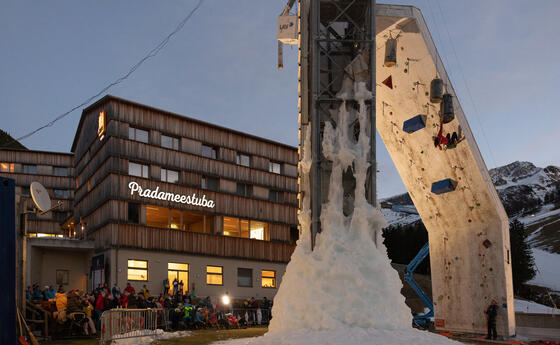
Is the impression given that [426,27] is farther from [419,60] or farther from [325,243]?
[325,243]

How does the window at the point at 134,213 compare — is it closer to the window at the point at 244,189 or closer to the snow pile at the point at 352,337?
the window at the point at 244,189

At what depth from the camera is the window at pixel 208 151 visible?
114 ft

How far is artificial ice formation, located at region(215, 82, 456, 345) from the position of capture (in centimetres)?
986

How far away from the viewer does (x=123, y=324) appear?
14.3 metres

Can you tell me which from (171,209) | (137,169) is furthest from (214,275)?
(137,169)

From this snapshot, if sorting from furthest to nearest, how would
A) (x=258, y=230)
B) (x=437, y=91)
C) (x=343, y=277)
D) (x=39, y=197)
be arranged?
(x=258, y=230) → (x=437, y=91) → (x=39, y=197) → (x=343, y=277)

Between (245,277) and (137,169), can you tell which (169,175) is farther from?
(245,277)

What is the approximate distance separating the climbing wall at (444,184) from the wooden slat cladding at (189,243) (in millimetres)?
16853

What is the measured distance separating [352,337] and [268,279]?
2710 centimetres

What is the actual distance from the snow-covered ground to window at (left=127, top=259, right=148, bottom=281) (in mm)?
20404

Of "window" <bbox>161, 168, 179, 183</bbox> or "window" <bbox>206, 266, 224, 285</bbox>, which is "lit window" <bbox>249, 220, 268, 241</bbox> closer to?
"window" <bbox>206, 266, 224, 285</bbox>

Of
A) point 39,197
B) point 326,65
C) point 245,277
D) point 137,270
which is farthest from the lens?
point 245,277

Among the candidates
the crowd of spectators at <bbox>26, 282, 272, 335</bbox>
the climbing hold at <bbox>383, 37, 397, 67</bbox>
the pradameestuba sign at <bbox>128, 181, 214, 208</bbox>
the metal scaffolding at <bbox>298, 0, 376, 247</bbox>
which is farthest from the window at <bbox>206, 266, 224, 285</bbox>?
Answer: the climbing hold at <bbox>383, 37, 397, 67</bbox>

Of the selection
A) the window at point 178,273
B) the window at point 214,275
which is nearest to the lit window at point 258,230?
the window at point 214,275
